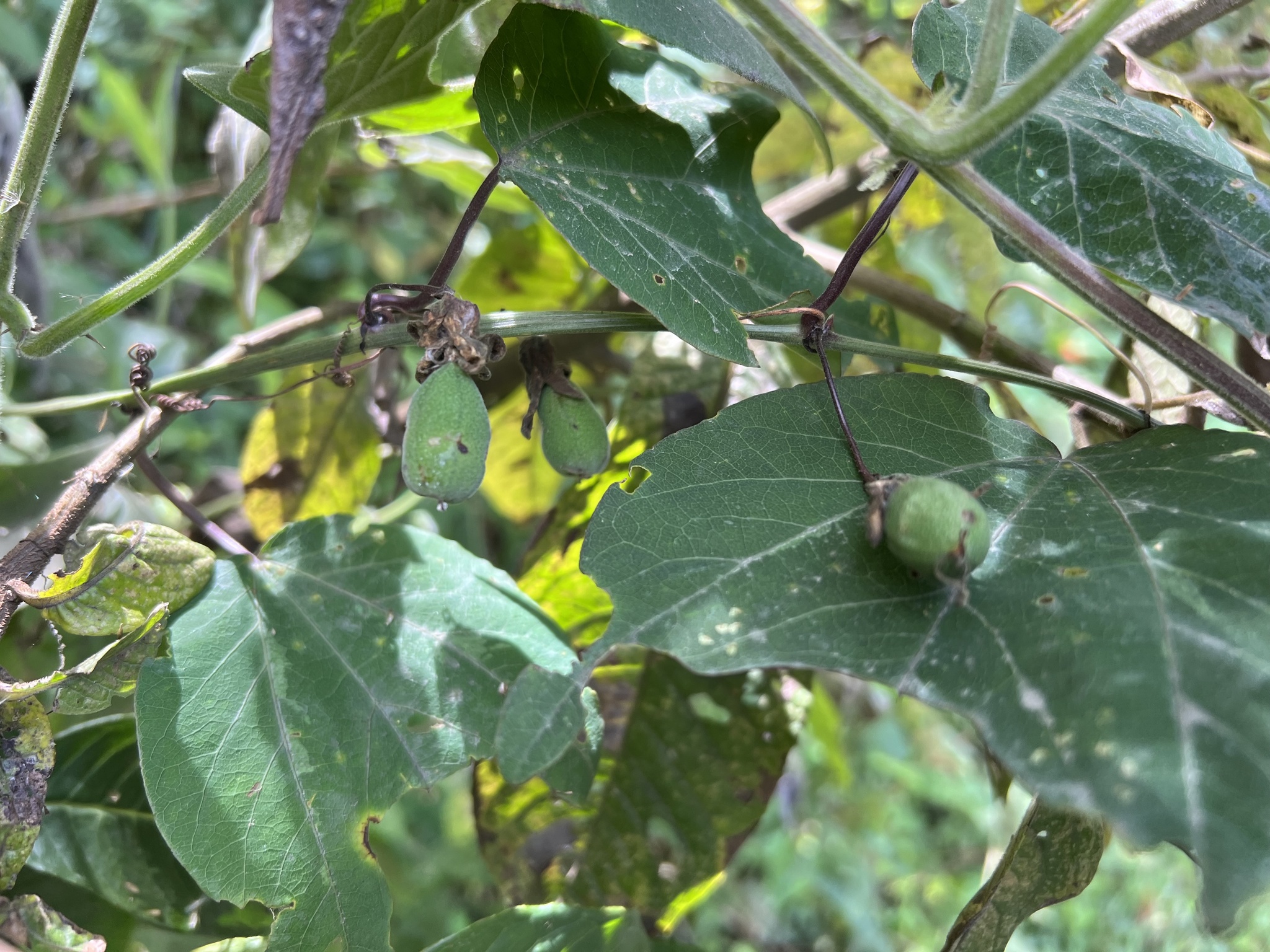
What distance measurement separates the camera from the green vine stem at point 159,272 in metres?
0.81

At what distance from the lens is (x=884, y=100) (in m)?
0.70

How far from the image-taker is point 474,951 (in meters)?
0.87

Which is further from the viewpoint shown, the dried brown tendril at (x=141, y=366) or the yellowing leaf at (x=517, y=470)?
the yellowing leaf at (x=517, y=470)

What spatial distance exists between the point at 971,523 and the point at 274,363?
66 centimetres

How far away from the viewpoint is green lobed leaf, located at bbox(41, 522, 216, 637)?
0.80m

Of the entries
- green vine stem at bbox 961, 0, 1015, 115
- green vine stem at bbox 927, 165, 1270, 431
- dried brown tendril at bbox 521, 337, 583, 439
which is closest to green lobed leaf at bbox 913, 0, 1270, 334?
green vine stem at bbox 927, 165, 1270, 431

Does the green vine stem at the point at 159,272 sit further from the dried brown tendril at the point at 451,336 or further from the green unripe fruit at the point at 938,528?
the green unripe fruit at the point at 938,528

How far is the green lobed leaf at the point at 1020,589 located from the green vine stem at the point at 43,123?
1.84 feet

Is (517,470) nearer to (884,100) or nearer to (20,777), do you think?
(20,777)

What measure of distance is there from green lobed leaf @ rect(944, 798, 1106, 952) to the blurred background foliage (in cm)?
12

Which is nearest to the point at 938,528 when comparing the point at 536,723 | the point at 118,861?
the point at 536,723

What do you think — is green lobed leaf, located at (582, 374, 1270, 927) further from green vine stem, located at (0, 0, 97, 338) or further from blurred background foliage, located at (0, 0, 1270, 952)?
green vine stem, located at (0, 0, 97, 338)

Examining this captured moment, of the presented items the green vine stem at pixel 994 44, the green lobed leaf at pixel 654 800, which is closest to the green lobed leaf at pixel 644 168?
the green vine stem at pixel 994 44

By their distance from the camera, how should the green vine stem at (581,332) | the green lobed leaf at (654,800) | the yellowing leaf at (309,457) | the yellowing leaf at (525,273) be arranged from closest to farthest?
1. the green vine stem at (581,332)
2. the green lobed leaf at (654,800)
3. the yellowing leaf at (309,457)
4. the yellowing leaf at (525,273)
